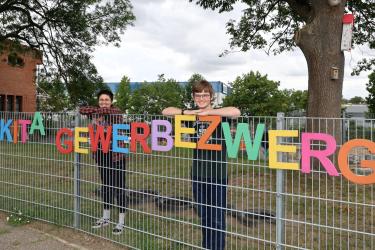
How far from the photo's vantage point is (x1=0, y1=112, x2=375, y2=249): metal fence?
3.58 m

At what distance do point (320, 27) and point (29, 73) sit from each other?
113 feet

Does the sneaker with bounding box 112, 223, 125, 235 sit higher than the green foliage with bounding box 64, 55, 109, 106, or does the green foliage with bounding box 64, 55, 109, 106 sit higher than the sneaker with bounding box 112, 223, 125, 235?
the green foliage with bounding box 64, 55, 109, 106

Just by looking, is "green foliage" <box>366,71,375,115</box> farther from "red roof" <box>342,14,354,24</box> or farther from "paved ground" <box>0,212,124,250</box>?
"paved ground" <box>0,212,124,250</box>

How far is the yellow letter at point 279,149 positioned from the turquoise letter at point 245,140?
116 millimetres

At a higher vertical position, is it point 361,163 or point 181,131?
point 181,131

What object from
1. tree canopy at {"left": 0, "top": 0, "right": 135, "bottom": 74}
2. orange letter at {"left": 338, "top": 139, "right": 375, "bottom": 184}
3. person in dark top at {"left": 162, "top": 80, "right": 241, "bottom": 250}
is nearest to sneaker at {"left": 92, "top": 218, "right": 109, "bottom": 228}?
person in dark top at {"left": 162, "top": 80, "right": 241, "bottom": 250}

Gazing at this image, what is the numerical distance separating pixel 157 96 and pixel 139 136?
53.9m

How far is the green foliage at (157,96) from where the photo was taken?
5684 cm

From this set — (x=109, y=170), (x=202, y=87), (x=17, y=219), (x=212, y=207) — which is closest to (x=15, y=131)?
(x=17, y=219)

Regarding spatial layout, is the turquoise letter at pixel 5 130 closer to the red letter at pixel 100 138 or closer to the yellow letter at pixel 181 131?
the red letter at pixel 100 138

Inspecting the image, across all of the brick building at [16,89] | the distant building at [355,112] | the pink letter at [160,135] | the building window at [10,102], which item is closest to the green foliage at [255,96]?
the distant building at [355,112]

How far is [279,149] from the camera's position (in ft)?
11.8

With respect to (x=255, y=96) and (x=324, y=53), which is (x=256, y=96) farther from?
(x=324, y=53)

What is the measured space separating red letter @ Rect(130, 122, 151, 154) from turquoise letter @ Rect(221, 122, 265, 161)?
1.10 metres
